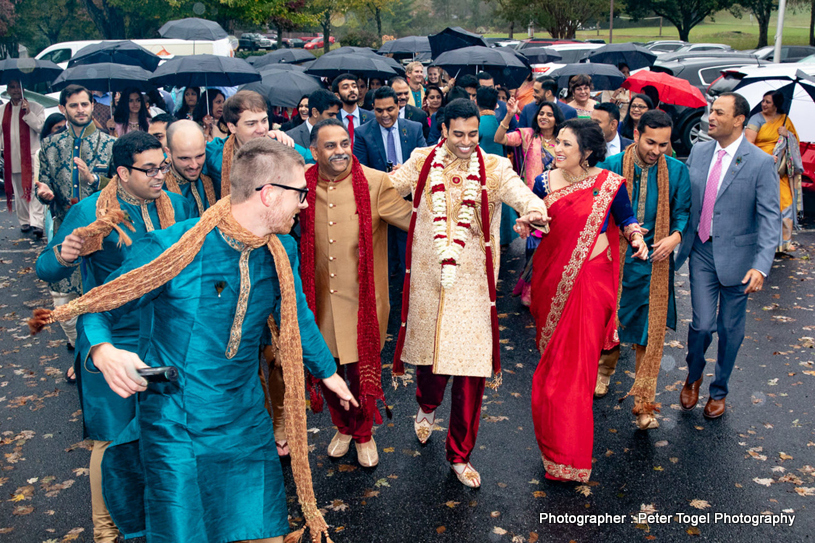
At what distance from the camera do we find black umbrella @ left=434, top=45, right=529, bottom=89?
1298 cm

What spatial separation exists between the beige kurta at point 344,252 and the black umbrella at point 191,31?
1418 centimetres

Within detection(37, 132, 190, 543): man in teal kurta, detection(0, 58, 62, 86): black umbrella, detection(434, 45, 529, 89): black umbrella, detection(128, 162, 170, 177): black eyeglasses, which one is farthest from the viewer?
detection(434, 45, 529, 89): black umbrella

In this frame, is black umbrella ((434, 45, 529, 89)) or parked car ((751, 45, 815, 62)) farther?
parked car ((751, 45, 815, 62))

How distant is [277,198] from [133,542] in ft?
8.20

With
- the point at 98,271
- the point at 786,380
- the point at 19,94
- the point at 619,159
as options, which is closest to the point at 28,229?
the point at 19,94

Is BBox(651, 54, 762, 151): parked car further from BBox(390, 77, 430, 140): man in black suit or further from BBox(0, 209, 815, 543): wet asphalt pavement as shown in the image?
BBox(0, 209, 815, 543): wet asphalt pavement

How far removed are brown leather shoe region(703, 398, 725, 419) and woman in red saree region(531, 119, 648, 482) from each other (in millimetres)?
1453

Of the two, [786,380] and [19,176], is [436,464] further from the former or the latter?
[19,176]

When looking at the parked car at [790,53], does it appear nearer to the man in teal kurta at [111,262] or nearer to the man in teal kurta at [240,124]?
the man in teal kurta at [240,124]

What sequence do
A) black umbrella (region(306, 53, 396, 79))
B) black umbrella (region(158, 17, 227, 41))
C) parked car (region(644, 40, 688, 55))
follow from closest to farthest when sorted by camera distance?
1. black umbrella (region(306, 53, 396, 79))
2. black umbrella (region(158, 17, 227, 41))
3. parked car (region(644, 40, 688, 55))

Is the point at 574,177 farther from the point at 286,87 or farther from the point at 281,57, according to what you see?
the point at 281,57

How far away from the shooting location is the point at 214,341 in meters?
2.97

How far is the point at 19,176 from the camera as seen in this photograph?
38.4 ft

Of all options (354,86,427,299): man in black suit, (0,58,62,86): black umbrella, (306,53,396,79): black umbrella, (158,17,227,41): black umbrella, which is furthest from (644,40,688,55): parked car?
(354,86,427,299): man in black suit
